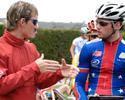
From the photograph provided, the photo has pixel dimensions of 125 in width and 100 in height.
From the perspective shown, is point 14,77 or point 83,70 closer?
point 14,77

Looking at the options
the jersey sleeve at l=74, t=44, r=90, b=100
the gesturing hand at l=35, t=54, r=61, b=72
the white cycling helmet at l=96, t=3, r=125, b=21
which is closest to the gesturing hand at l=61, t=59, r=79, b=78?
the gesturing hand at l=35, t=54, r=61, b=72

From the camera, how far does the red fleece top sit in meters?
5.70

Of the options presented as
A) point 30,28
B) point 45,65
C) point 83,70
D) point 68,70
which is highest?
point 30,28

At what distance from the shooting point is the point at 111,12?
699 cm

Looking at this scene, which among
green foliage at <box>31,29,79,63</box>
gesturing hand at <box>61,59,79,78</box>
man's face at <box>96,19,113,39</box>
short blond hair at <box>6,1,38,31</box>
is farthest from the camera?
green foliage at <box>31,29,79,63</box>

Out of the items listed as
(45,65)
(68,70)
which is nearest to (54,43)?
(68,70)

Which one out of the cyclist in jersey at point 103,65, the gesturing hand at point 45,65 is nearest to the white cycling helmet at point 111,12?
the cyclist in jersey at point 103,65

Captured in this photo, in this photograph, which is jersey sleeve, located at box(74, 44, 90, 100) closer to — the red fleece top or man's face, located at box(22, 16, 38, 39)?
the red fleece top

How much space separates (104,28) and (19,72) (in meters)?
1.51

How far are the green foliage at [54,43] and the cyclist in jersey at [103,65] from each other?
1653cm

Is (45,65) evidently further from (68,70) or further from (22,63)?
(68,70)

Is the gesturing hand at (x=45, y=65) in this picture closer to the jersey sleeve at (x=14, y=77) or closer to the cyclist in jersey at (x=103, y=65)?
the jersey sleeve at (x=14, y=77)

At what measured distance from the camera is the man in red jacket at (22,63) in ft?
18.8

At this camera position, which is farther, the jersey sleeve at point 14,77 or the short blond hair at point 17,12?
the short blond hair at point 17,12
